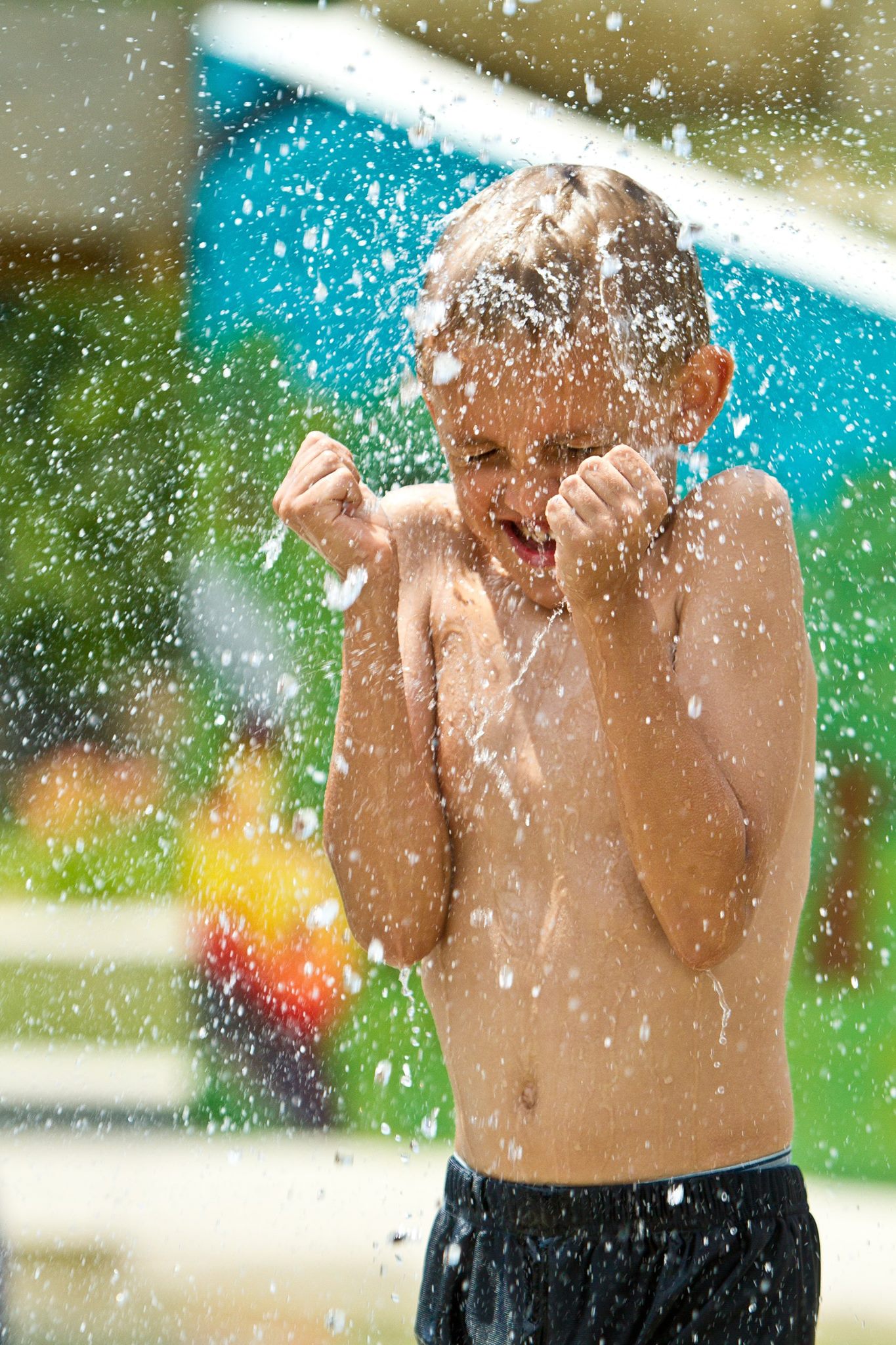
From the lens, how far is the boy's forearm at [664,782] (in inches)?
47.9

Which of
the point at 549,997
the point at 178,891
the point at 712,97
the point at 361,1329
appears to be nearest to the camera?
the point at 549,997

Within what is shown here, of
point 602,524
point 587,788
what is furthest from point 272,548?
point 602,524

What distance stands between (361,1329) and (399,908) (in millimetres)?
1867

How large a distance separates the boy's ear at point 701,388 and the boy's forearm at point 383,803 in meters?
0.33

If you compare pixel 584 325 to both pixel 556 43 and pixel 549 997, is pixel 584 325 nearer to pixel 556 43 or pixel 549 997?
pixel 549 997

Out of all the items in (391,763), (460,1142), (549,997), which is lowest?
(460,1142)

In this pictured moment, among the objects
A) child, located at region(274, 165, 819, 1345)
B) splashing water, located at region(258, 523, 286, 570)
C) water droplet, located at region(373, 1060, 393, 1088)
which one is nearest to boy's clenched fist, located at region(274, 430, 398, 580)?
child, located at region(274, 165, 819, 1345)

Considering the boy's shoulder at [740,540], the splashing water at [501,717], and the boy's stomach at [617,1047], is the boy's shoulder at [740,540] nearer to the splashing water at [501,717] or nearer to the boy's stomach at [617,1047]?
the splashing water at [501,717]

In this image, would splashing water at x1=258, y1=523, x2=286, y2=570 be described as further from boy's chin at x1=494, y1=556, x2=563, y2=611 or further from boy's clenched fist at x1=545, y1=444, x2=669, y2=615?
boy's clenched fist at x1=545, y1=444, x2=669, y2=615

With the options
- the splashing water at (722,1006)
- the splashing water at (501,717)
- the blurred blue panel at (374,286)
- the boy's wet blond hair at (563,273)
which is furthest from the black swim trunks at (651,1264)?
the blurred blue panel at (374,286)

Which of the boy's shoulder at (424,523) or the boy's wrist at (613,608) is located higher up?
the boy's shoulder at (424,523)

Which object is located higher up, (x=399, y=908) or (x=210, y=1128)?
(x=399, y=908)

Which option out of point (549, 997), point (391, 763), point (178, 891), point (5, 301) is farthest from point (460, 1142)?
point (5, 301)

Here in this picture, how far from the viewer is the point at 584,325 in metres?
1.34
